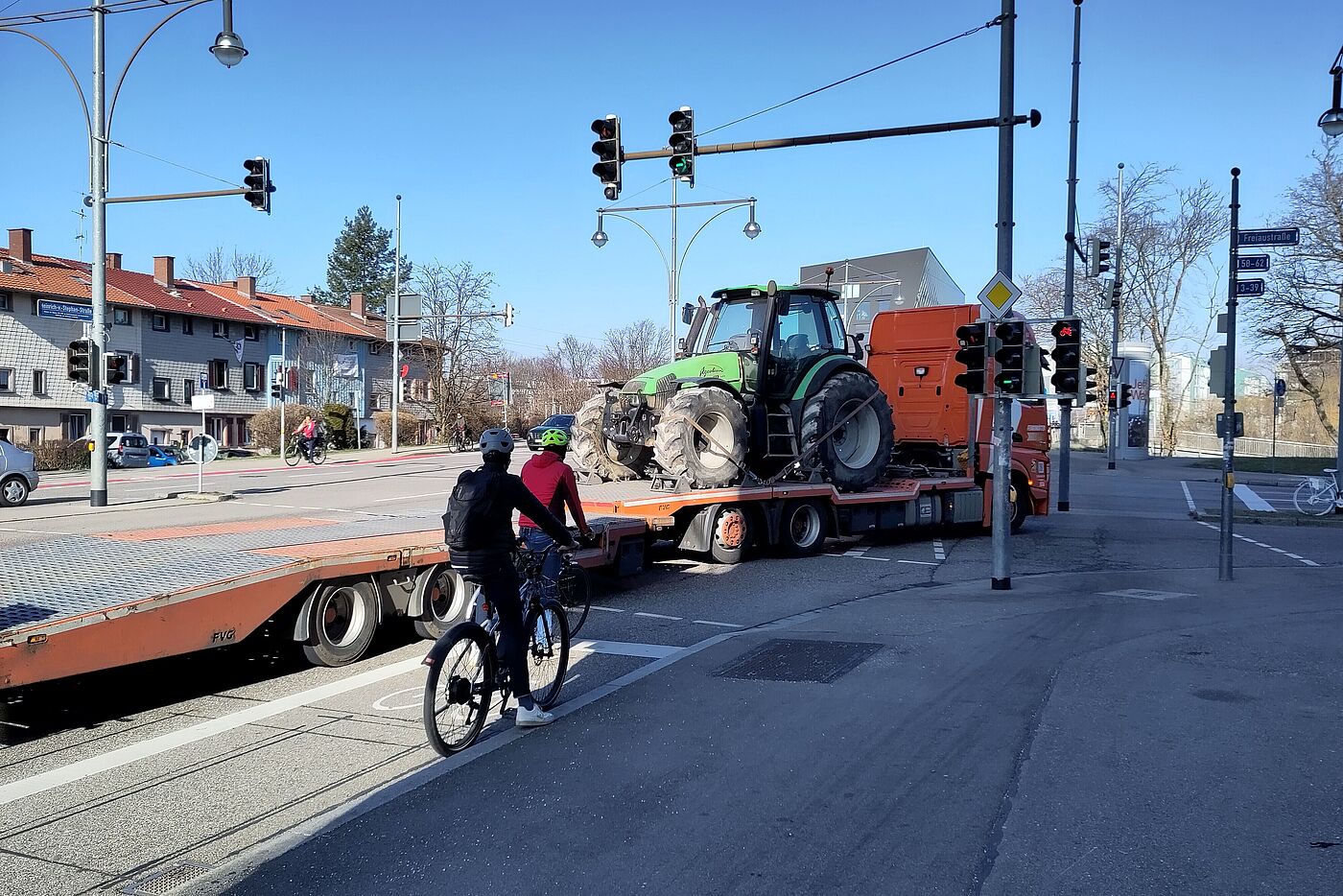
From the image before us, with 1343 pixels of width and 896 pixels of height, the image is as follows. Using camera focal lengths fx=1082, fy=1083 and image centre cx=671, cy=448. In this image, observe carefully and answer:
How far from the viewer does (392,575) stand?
27.2 ft

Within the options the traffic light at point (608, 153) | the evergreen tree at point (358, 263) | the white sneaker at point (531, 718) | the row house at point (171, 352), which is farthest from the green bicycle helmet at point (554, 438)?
the evergreen tree at point (358, 263)

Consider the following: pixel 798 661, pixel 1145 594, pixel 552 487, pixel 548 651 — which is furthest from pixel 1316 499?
pixel 548 651

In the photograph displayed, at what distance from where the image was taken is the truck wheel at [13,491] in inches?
866

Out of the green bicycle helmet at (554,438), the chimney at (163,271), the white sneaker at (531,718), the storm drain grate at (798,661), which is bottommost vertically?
→ the storm drain grate at (798,661)

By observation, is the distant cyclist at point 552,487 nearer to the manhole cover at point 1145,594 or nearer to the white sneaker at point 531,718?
the white sneaker at point 531,718

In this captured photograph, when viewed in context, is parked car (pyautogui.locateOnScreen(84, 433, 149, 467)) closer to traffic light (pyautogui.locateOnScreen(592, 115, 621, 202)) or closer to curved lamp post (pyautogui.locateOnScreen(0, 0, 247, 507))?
curved lamp post (pyautogui.locateOnScreen(0, 0, 247, 507))

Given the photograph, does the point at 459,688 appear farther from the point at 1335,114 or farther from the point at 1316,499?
the point at 1316,499

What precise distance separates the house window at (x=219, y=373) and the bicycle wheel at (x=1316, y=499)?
53928mm

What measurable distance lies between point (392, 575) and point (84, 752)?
8.70ft

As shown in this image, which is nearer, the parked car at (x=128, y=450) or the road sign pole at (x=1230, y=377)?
the road sign pole at (x=1230, y=377)

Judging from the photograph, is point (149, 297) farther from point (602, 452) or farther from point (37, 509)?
point (602, 452)

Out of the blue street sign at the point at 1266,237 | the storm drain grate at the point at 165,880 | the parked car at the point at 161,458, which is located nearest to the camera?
the storm drain grate at the point at 165,880

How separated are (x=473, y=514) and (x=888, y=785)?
2.64 metres

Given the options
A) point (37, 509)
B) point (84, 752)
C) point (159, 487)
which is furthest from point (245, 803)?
point (159, 487)
